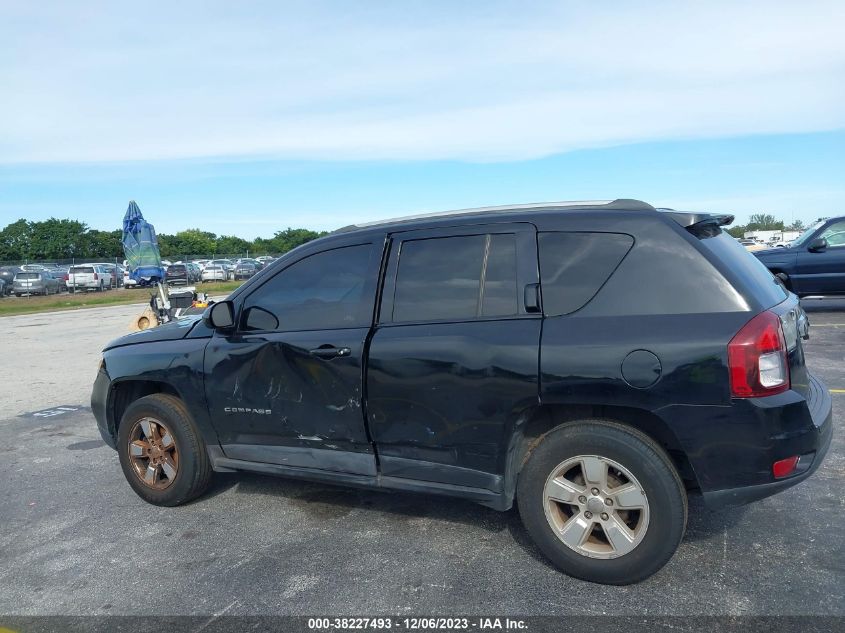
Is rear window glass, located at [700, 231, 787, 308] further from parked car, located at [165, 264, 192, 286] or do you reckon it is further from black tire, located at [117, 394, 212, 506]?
parked car, located at [165, 264, 192, 286]

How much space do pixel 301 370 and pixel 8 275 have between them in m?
43.5

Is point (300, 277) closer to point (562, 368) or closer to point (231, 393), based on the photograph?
point (231, 393)

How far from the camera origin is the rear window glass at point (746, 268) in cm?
349

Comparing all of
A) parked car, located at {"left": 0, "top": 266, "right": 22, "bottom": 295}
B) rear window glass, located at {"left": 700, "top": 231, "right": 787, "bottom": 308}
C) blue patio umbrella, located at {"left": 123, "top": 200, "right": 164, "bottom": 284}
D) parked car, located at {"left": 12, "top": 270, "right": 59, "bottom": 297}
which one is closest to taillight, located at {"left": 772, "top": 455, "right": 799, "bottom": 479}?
rear window glass, located at {"left": 700, "top": 231, "right": 787, "bottom": 308}

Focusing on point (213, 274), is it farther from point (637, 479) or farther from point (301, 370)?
point (637, 479)

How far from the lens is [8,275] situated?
41.2 metres

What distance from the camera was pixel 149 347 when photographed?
192 inches

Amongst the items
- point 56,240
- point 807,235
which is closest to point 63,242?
point 56,240

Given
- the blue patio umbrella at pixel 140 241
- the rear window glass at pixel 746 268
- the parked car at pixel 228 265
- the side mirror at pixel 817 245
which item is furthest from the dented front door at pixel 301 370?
the parked car at pixel 228 265

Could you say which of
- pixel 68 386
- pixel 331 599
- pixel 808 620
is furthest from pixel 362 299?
pixel 68 386

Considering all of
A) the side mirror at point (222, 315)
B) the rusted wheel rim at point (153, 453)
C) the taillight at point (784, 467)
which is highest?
the side mirror at point (222, 315)

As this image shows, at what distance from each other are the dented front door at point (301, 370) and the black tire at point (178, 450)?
23cm

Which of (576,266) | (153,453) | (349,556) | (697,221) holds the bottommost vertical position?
(349,556)

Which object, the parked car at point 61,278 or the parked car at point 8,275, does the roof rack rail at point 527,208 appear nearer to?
the parked car at point 8,275
